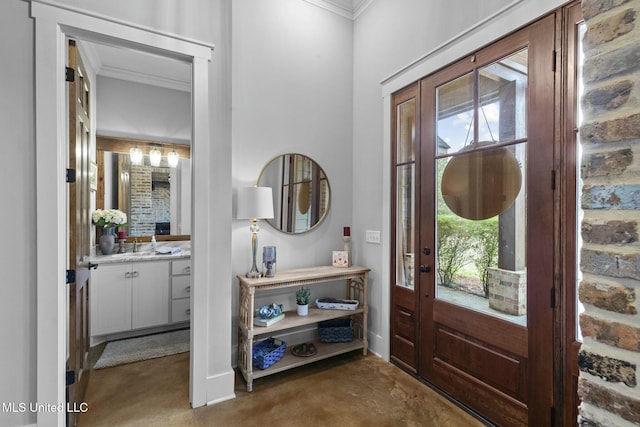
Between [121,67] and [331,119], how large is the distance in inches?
105

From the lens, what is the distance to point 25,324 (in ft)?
5.66

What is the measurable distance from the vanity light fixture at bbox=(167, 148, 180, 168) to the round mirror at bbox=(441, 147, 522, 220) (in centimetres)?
328

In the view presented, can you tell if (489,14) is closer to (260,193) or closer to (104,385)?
(260,193)

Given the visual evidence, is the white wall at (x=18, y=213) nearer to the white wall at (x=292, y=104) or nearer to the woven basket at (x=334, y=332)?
the white wall at (x=292, y=104)

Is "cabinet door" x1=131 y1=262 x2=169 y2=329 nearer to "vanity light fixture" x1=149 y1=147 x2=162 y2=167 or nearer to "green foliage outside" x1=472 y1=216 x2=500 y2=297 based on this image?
"vanity light fixture" x1=149 y1=147 x2=162 y2=167

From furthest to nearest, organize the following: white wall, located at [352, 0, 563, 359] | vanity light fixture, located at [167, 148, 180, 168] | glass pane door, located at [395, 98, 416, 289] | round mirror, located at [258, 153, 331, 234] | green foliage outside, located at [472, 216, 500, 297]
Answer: vanity light fixture, located at [167, 148, 180, 168] → round mirror, located at [258, 153, 331, 234] → glass pane door, located at [395, 98, 416, 289] → white wall, located at [352, 0, 563, 359] → green foliage outside, located at [472, 216, 500, 297]

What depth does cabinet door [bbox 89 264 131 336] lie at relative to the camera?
3.08m

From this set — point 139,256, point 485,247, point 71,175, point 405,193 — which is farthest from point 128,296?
point 485,247

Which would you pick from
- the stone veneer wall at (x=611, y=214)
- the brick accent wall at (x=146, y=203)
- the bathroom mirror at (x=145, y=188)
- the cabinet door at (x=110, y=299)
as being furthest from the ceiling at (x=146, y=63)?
the stone veneer wall at (x=611, y=214)

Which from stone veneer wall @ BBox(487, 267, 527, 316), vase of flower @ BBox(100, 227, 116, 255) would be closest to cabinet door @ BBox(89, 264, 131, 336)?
vase of flower @ BBox(100, 227, 116, 255)

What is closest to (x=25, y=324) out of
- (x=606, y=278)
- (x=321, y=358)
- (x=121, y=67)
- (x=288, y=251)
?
(x=288, y=251)

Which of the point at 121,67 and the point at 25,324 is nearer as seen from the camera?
the point at 25,324

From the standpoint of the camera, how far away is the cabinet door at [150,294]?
3233 mm

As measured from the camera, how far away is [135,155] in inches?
146
